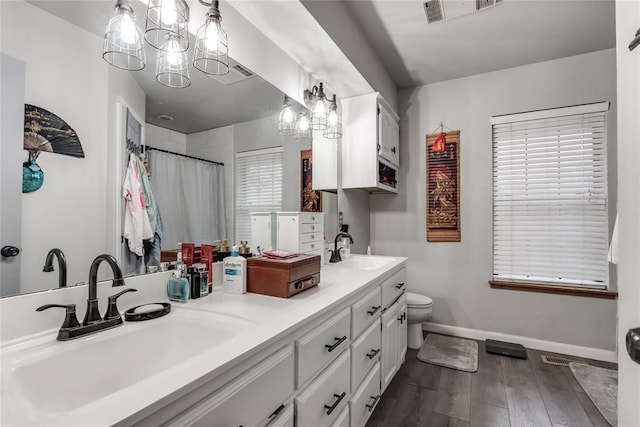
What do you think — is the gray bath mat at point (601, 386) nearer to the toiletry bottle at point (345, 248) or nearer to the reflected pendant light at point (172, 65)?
the toiletry bottle at point (345, 248)

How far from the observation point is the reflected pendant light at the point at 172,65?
47.1 inches

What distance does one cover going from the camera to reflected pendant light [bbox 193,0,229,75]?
1.18 meters

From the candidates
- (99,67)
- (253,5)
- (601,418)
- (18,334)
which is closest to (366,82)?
(253,5)

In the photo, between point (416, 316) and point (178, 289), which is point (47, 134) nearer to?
point (178, 289)

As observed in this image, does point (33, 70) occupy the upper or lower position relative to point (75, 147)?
upper

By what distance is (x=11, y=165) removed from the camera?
825 mm

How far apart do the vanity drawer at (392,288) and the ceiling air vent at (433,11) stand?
1.84 meters

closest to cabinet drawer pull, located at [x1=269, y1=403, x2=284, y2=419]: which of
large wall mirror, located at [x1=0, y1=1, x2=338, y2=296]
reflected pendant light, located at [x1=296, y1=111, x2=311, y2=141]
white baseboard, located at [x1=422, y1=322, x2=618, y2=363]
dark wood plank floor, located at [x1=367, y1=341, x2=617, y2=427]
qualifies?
large wall mirror, located at [x1=0, y1=1, x2=338, y2=296]

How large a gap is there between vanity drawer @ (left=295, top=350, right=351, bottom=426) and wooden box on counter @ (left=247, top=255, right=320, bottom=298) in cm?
34

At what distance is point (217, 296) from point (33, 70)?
0.96m

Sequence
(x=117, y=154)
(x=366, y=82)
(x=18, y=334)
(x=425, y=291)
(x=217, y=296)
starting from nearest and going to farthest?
(x=18, y=334) → (x=117, y=154) → (x=217, y=296) → (x=366, y=82) → (x=425, y=291)

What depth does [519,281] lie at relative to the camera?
2.80m

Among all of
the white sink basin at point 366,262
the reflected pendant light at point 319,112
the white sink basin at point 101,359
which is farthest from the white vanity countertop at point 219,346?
the reflected pendant light at point 319,112

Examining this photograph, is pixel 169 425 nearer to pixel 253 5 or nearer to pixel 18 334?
pixel 18 334
